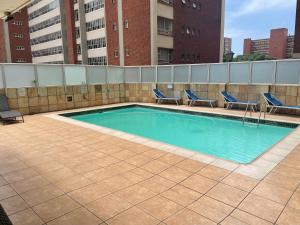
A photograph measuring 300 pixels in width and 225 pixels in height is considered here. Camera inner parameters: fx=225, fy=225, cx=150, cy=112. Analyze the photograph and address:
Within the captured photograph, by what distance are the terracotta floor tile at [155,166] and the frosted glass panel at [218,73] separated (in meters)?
7.81

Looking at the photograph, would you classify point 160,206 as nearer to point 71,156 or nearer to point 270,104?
point 71,156

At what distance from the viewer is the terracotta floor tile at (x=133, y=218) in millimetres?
2709

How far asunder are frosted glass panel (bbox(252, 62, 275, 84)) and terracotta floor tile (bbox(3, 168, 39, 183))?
9.41 m

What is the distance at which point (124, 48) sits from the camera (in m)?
24.8

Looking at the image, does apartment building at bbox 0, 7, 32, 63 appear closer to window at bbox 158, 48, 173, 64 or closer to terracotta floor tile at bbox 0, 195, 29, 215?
window at bbox 158, 48, 173, 64

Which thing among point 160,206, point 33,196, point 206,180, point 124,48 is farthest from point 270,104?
point 124,48

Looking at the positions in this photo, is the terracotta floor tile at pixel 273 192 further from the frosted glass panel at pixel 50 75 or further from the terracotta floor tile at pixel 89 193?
the frosted glass panel at pixel 50 75

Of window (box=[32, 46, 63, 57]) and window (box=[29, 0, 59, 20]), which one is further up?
window (box=[29, 0, 59, 20])

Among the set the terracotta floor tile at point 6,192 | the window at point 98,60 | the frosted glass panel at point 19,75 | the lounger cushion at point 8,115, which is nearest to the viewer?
the terracotta floor tile at point 6,192

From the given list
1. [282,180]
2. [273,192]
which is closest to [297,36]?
[282,180]

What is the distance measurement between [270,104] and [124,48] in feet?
61.2

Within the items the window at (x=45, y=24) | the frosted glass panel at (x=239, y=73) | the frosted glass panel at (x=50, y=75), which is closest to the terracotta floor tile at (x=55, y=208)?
the frosted glass panel at (x=50, y=75)

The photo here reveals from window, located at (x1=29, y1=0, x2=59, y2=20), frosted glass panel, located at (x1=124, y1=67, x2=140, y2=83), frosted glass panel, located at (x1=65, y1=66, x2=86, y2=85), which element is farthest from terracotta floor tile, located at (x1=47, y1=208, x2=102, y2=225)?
window, located at (x1=29, y1=0, x2=59, y2=20)

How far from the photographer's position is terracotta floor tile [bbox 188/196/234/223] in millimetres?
2803
